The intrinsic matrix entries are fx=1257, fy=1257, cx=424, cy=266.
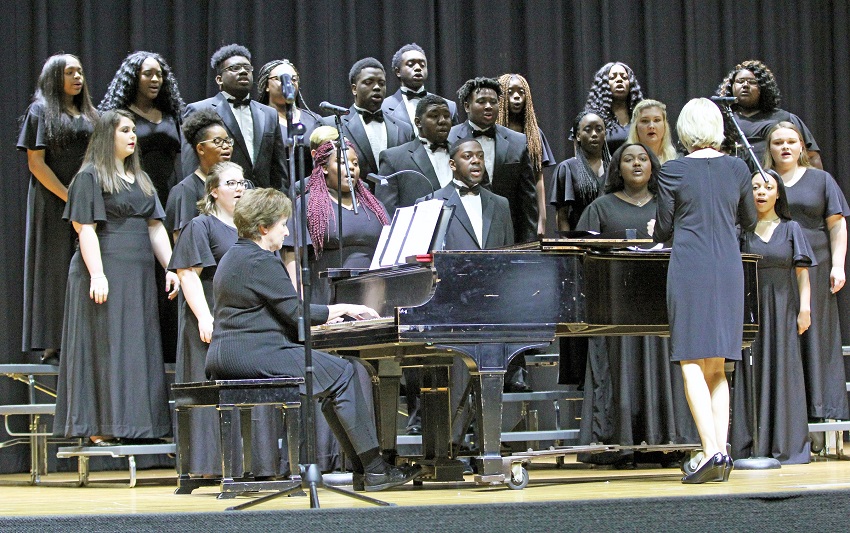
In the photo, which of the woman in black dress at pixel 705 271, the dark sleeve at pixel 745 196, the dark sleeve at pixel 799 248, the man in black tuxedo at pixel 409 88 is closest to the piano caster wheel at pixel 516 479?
the woman in black dress at pixel 705 271

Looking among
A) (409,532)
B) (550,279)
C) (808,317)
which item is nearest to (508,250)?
(550,279)

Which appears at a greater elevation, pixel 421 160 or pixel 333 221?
pixel 421 160

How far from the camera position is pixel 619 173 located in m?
6.21

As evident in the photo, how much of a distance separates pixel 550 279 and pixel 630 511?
55.7 inches

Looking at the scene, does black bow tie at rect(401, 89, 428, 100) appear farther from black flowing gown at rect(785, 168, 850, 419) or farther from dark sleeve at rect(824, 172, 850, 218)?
dark sleeve at rect(824, 172, 850, 218)

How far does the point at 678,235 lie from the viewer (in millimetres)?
4938

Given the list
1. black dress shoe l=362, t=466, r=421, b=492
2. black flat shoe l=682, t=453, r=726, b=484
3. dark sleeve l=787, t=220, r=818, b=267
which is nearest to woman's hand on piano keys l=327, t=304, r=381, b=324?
black dress shoe l=362, t=466, r=421, b=492

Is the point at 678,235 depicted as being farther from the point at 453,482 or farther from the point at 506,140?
the point at 506,140

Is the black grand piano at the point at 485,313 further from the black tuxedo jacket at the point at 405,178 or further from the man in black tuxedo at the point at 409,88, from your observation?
the man in black tuxedo at the point at 409,88

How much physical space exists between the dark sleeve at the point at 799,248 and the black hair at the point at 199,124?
9.61 ft

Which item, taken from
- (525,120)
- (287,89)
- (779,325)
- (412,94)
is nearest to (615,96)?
(525,120)

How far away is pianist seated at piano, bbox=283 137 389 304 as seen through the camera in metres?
5.84

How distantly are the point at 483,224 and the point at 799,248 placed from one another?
1.66 metres

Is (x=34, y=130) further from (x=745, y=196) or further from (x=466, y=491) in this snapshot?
(x=745, y=196)
